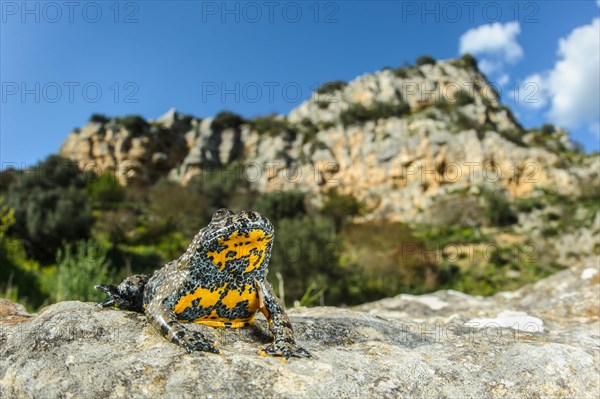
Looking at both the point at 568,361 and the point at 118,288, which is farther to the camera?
the point at 118,288

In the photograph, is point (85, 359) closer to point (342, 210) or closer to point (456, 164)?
point (342, 210)

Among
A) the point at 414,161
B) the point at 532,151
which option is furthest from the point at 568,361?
the point at 532,151

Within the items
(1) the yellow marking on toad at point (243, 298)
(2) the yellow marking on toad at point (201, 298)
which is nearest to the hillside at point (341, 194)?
(1) the yellow marking on toad at point (243, 298)

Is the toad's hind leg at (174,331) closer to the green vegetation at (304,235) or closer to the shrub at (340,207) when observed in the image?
the green vegetation at (304,235)

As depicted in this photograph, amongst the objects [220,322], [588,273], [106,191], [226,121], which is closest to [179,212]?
[106,191]

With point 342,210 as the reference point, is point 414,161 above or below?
above

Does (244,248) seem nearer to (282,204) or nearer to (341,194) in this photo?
(282,204)
